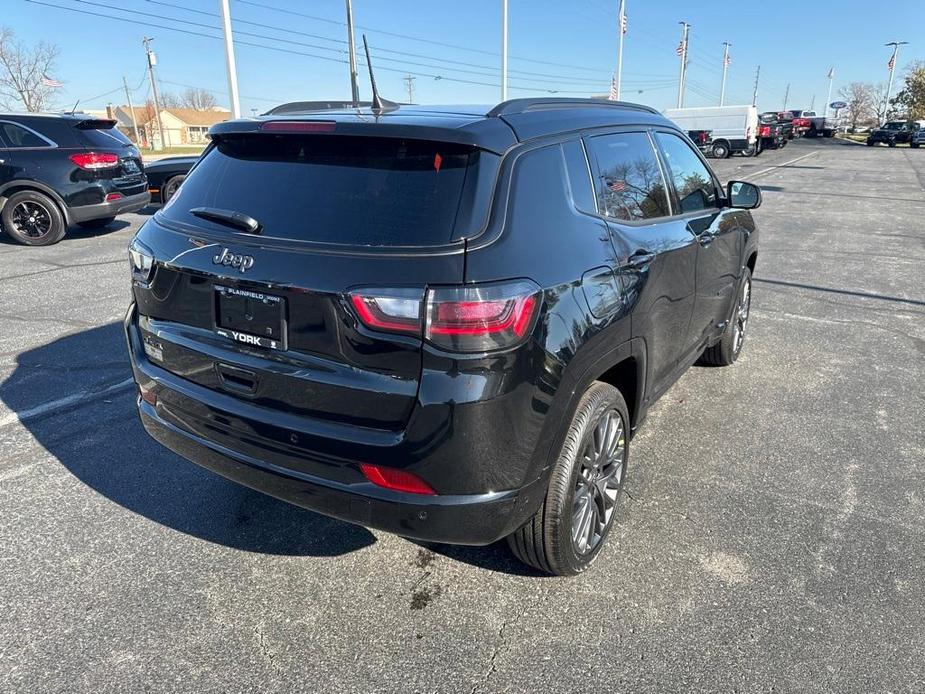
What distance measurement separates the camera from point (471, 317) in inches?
81.0

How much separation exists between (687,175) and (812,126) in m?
62.3

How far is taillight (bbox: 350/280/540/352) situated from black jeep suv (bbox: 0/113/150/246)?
31.9 feet

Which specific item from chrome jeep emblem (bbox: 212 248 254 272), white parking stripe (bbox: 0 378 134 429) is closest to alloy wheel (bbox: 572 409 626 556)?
chrome jeep emblem (bbox: 212 248 254 272)

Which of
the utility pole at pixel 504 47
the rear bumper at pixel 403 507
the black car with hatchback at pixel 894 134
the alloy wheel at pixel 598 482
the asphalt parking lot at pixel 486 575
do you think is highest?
the utility pole at pixel 504 47

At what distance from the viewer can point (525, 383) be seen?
2.20 metres

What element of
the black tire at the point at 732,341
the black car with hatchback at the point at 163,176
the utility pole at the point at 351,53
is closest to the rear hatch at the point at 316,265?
the black tire at the point at 732,341

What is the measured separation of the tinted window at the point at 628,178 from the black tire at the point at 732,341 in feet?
5.77

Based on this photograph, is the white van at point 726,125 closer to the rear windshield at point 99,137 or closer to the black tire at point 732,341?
the rear windshield at point 99,137

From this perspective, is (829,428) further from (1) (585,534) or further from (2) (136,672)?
(2) (136,672)

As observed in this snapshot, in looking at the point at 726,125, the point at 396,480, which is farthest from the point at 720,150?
the point at 396,480

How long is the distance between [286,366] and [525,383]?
807 millimetres

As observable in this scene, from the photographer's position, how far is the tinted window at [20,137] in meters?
9.77

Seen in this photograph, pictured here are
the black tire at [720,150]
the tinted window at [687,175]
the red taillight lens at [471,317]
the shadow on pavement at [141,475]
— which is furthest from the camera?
the black tire at [720,150]

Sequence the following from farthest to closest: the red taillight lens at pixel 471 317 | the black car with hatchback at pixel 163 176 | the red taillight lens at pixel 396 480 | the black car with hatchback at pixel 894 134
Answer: the black car with hatchback at pixel 894 134 < the black car with hatchback at pixel 163 176 < the red taillight lens at pixel 396 480 < the red taillight lens at pixel 471 317
